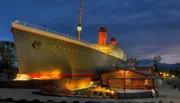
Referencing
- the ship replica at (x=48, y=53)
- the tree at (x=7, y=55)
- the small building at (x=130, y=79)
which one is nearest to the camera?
the ship replica at (x=48, y=53)

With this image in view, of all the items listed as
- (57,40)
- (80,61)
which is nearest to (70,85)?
(57,40)

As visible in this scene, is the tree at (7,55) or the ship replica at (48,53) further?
the tree at (7,55)

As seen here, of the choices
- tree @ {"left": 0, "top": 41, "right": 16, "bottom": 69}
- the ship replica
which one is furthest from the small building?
tree @ {"left": 0, "top": 41, "right": 16, "bottom": 69}

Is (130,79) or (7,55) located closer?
(130,79)

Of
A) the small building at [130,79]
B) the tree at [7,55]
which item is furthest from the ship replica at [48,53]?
the tree at [7,55]

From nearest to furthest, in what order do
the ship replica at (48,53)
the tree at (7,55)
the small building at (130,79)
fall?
the ship replica at (48,53) → the small building at (130,79) → the tree at (7,55)

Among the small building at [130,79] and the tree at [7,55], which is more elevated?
the tree at [7,55]

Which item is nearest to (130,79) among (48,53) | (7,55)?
(48,53)

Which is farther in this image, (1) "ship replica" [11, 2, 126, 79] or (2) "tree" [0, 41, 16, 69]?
(2) "tree" [0, 41, 16, 69]

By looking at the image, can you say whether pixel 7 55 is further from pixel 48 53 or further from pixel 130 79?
pixel 130 79

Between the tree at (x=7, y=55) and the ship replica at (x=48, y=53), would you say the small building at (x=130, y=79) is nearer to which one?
the ship replica at (x=48, y=53)

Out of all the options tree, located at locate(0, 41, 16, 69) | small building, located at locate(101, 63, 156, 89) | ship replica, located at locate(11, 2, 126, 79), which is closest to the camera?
ship replica, located at locate(11, 2, 126, 79)

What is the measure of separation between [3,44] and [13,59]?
553cm

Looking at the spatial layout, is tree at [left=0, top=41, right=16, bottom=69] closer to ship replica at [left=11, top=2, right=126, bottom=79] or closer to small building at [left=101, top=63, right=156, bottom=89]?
ship replica at [left=11, top=2, right=126, bottom=79]
